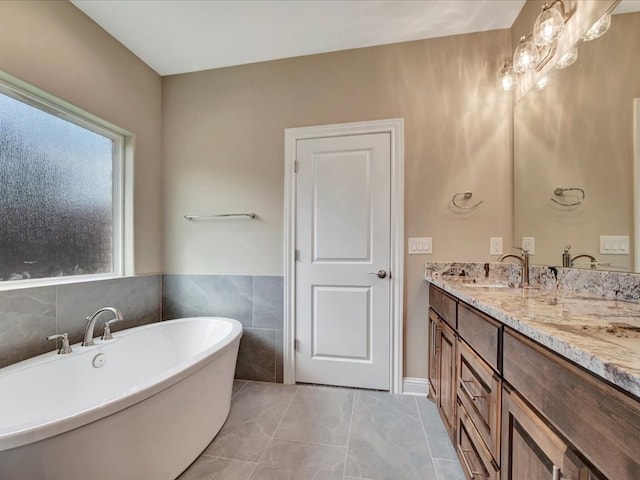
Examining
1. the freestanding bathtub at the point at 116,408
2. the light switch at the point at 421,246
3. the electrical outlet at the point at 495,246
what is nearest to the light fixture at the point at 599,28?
the electrical outlet at the point at 495,246

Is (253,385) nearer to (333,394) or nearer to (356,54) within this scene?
(333,394)

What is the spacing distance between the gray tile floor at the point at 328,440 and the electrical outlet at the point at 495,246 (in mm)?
1166

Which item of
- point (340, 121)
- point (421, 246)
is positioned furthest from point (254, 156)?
point (421, 246)

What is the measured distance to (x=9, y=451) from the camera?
74cm

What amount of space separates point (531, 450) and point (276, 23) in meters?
2.48

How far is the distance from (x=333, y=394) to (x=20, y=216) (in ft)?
7.38

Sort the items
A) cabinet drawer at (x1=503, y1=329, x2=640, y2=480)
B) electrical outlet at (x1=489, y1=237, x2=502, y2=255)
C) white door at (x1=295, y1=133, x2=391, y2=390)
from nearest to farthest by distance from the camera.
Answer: cabinet drawer at (x1=503, y1=329, x2=640, y2=480)
electrical outlet at (x1=489, y1=237, x2=502, y2=255)
white door at (x1=295, y1=133, x2=391, y2=390)

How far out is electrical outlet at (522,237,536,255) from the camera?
157 centimetres

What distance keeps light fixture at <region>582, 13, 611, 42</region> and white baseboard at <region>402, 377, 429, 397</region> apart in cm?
213

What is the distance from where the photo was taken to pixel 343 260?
1978mm

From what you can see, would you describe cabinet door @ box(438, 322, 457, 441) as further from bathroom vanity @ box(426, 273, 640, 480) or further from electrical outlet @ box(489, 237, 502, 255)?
electrical outlet @ box(489, 237, 502, 255)

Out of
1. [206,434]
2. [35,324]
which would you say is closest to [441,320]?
[206,434]

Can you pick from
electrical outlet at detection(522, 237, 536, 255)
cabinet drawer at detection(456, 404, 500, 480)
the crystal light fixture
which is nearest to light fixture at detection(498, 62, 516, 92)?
the crystal light fixture

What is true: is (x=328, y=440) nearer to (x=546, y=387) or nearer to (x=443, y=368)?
(x=443, y=368)
